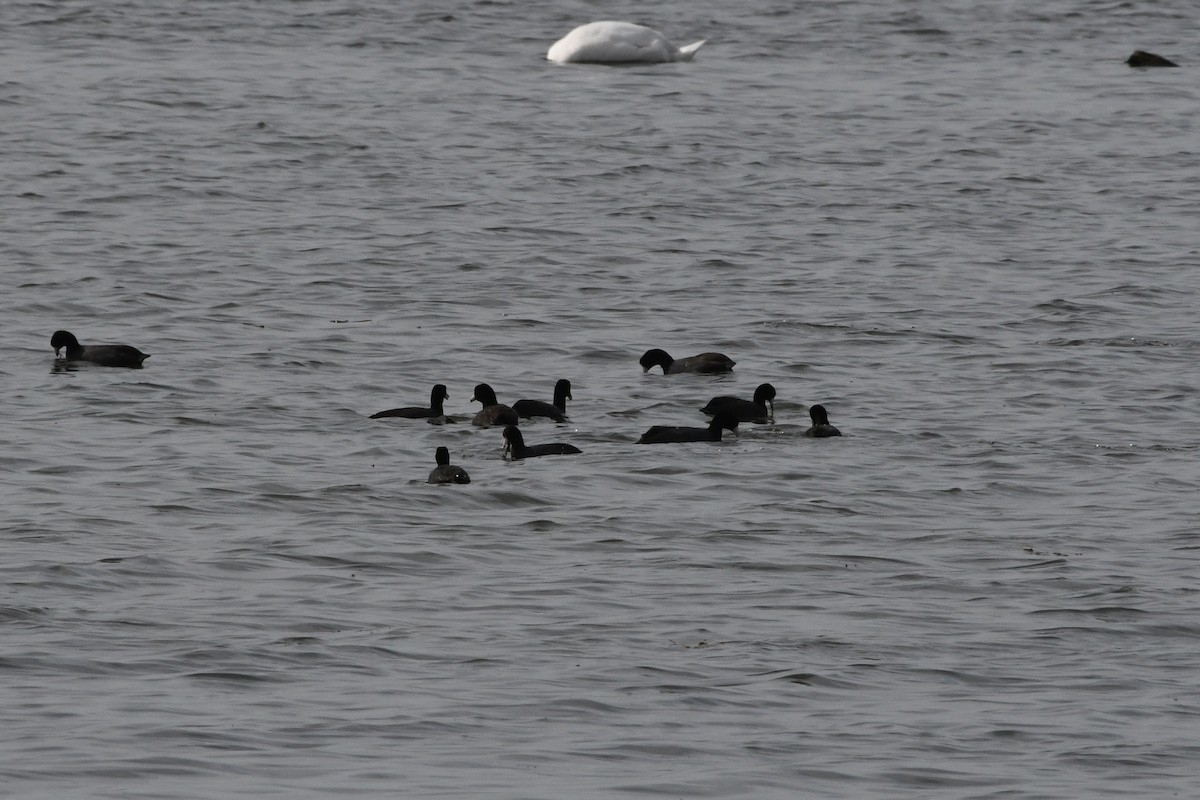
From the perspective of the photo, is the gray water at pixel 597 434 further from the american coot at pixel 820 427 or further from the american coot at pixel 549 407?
the american coot at pixel 549 407

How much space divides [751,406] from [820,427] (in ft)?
2.87

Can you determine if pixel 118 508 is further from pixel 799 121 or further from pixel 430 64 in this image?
pixel 430 64

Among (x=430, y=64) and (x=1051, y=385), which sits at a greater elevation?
(x=430, y=64)

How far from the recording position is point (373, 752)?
383 inches

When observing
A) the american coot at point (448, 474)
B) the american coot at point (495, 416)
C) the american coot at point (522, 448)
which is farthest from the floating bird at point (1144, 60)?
the american coot at point (448, 474)

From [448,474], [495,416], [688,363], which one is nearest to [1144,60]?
[688,363]

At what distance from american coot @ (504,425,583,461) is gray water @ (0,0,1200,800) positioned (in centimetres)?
9

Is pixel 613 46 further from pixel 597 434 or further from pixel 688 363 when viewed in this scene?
pixel 597 434

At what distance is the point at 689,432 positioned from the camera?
1667cm

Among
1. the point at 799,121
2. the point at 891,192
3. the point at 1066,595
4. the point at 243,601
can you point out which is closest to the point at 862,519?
the point at 1066,595

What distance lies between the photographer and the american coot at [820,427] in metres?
16.6

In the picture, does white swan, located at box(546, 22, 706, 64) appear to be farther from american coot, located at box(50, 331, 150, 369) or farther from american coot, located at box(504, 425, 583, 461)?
american coot, located at box(504, 425, 583, 461)

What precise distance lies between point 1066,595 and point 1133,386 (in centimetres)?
633

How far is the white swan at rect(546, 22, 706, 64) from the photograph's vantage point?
121 feet
